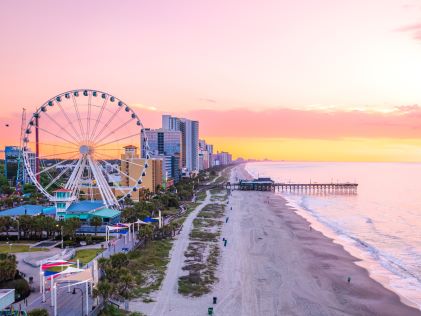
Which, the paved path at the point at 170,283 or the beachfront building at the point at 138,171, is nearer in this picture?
the paved path at the point at 170,283

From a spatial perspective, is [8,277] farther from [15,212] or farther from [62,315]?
[15,212]

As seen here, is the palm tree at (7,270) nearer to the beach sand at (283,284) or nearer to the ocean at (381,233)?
the beach sand at (283,284)

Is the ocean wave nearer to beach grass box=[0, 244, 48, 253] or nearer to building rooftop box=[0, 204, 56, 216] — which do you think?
beach grass box=[0, 244, 48, 253]

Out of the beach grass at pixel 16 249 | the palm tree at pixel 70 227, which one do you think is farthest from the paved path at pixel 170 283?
the beach grass at pixel 16 249

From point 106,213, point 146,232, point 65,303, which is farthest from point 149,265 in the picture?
point 106,213

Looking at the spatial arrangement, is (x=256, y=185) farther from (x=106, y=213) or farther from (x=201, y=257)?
(x=201, y=257)

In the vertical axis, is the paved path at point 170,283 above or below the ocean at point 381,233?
above

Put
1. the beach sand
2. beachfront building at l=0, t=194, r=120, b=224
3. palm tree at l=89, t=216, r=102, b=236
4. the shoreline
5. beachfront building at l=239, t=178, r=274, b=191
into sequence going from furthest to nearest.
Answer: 1. beachfront building at l=239, t=178, r=274, b=191
2. beachfront building at l=0, t=194, r=120, b=224
3. palm tree at l=89, t=216, r=102, b=236
4. the shoreline
5. the beach sand

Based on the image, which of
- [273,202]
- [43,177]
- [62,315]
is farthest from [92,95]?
[43,177]

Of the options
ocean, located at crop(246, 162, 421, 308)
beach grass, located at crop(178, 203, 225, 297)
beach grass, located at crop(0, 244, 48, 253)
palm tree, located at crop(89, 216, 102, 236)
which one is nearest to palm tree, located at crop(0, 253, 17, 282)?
beach grass, located at crop(178, 203, 225, 297)
